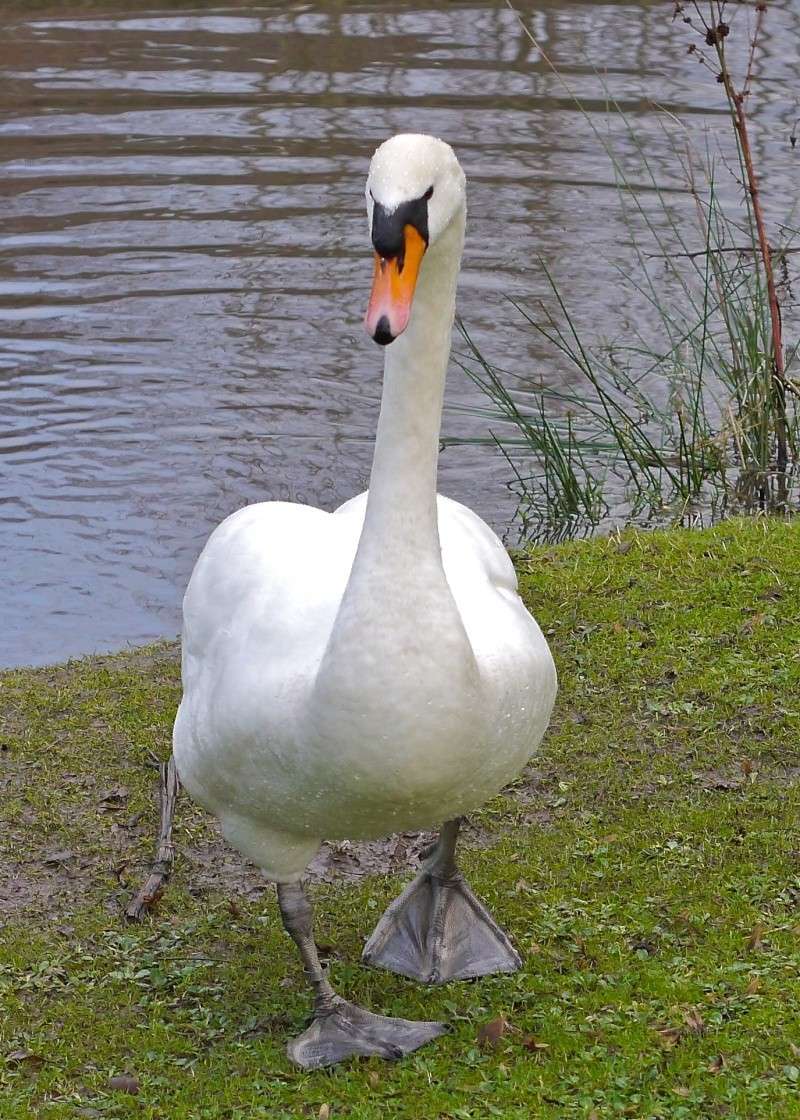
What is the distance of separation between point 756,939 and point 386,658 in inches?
56.2

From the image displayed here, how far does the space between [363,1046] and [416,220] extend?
1.91 metres

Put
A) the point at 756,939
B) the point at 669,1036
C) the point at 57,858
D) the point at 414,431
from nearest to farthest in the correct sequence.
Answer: the point at 414,431
the point at 669,1036
the point at 756,939
the point at 57,858

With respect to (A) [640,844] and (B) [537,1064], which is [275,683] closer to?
(B) [537,1064]

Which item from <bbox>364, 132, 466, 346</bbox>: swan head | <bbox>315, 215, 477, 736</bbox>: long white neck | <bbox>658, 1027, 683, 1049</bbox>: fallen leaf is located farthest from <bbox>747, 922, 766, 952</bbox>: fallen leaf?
<bbox>364, 132, 466, 346</bbox>: swan head

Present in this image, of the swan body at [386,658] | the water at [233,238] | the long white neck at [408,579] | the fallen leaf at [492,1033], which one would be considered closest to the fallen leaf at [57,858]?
the swan body at [386,658]

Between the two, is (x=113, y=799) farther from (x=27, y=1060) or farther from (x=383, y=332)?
(x=383, y=332)

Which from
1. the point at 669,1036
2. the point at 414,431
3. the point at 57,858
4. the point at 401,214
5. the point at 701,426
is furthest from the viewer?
the point at 701,426

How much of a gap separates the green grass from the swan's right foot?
0.04 metres

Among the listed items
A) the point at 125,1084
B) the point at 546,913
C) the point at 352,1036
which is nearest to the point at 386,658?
the point at 352,1036

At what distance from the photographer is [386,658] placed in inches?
132

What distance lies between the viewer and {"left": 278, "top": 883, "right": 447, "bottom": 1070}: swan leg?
3889 mm

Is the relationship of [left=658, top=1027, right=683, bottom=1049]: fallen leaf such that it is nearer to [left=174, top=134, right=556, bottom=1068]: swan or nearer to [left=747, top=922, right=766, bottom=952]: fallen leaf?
[left=747, top=922, right=766, bottom=952]: fallen leaf

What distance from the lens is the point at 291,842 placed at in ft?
12.6

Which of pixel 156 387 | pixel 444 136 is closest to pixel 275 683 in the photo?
pixel 156 387
